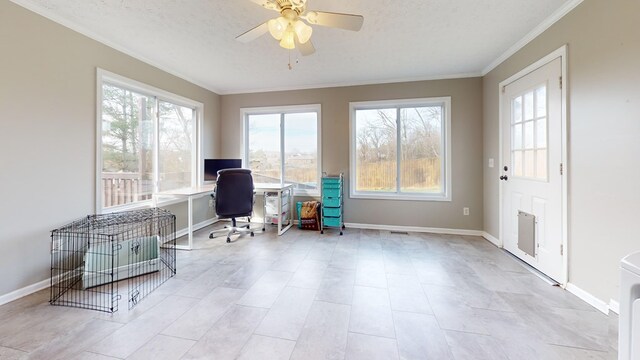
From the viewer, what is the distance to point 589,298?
2.01m

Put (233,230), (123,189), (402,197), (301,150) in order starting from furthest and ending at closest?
(301,150) → (402,197) → (233,230) → (123,189)

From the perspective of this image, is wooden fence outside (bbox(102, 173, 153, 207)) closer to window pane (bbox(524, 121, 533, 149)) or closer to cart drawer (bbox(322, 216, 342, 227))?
cart drawer (bbox(322, 216, 342, 227))

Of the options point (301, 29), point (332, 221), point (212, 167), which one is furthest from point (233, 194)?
point (301, 29)

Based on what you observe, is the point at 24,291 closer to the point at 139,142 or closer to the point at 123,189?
the point at 123,189

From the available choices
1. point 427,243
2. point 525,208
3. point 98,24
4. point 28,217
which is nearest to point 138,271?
point 28,217

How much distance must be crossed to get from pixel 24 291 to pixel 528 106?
5303 mm

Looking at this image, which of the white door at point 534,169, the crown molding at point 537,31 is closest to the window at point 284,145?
the crown molding at point 537,31

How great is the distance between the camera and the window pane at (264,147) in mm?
4766

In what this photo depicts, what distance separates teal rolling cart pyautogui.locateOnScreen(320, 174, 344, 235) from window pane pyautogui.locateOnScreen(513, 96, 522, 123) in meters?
A: 2.42

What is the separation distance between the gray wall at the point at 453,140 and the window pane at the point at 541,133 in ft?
4.14

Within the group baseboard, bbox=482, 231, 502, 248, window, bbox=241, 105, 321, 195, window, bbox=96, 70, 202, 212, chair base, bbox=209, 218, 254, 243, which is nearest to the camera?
window, bbox=96, 70, 202, 212

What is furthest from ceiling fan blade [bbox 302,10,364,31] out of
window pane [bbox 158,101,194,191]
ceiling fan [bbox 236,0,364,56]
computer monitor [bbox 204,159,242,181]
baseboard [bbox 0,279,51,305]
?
baseboard [bbox 0,279,51,305]

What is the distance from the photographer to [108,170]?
289 centimetres

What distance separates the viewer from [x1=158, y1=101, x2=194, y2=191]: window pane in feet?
12.0
